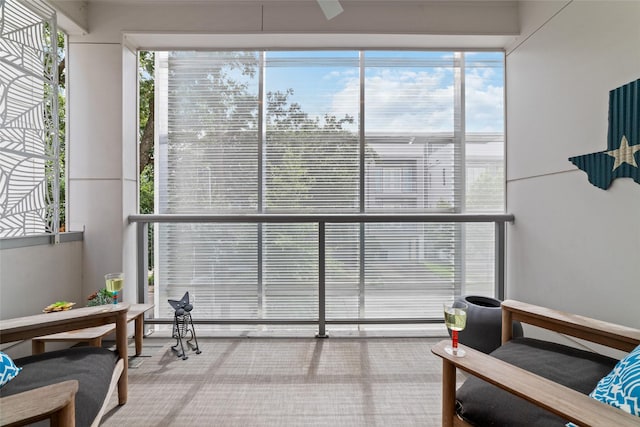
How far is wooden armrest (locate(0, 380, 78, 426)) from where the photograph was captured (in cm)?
80

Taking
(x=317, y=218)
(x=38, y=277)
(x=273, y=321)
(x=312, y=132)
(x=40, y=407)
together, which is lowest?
(x=273, y=321)

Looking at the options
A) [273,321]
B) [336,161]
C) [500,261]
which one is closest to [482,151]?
[500,261]

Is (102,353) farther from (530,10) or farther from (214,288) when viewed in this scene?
(530,10)

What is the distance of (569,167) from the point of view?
1988mm

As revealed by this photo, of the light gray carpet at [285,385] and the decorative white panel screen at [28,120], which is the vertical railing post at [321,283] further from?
the decorative white panel screen at [28,120]

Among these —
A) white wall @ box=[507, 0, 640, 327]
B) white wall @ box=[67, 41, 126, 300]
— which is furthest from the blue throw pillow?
white wall @ box=[67, 41, 126, 300]

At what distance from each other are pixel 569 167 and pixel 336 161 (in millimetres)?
1898

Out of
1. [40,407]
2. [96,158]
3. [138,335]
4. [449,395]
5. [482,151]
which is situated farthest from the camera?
[482,151]

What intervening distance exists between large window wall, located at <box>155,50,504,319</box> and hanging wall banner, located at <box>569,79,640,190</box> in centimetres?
107

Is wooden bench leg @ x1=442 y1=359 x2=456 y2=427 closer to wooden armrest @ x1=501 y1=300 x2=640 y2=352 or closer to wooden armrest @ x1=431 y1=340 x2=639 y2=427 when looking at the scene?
wooden armrest @ x1=431 y1=340 x2=639 y2=427

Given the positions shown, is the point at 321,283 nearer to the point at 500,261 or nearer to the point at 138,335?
the point at 138,335

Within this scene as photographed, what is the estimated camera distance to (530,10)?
7.79 ft

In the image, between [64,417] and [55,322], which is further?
[55,322]

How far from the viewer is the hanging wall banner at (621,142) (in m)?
1.54
